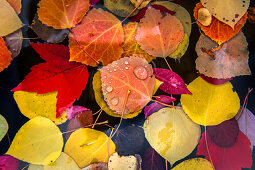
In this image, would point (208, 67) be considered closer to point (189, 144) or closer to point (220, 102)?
point (220, 102)

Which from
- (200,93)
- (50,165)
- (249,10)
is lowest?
(50,165)

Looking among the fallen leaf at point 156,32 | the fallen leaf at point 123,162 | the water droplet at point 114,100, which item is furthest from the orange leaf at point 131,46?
the fallen leaf at point 123,162

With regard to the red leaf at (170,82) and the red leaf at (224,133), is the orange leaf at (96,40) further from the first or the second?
the red leaf at (224,133)

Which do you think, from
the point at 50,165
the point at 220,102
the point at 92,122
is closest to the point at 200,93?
the point at 220,102

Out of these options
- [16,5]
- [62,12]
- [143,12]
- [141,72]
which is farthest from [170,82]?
[16,5]

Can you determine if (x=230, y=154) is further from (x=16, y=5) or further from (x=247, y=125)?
(x=16, y=5)

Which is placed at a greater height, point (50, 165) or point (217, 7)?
point (217, 7)

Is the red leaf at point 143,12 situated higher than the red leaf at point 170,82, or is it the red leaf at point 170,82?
the red leaf at point 143,12
